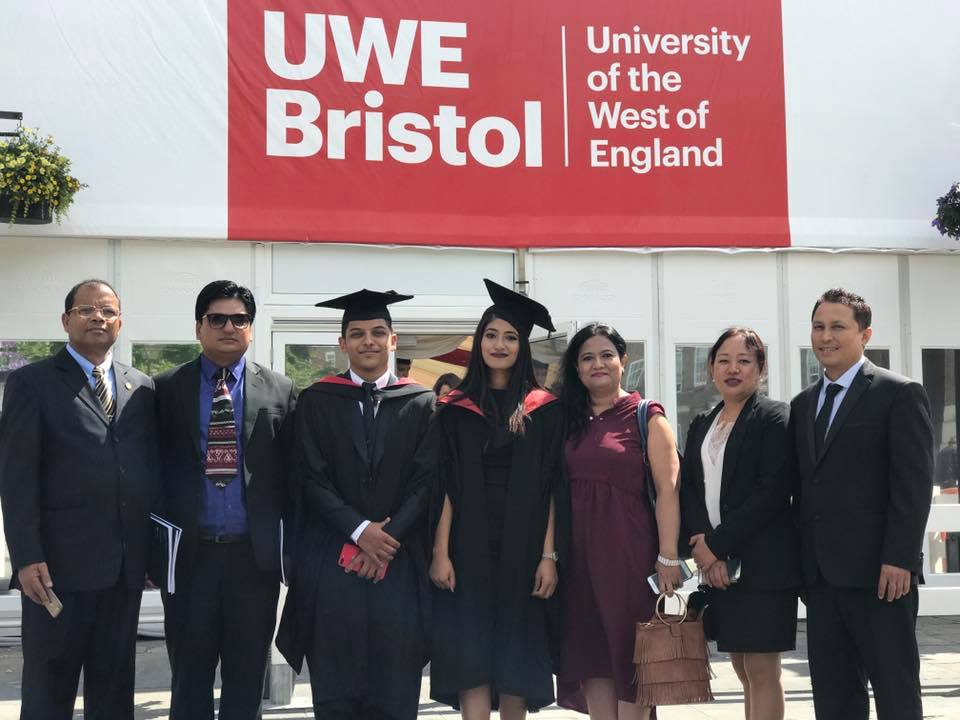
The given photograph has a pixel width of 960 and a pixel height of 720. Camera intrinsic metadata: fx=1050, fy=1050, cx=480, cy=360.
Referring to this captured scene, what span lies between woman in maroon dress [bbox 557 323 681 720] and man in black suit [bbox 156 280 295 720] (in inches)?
48.9

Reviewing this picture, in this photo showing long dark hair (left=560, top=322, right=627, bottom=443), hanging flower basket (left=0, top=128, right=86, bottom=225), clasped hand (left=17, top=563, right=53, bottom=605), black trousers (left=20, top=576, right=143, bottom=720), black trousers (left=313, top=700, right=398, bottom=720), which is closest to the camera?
clasped hand (left=17, top=563, right=53, bottom=605)

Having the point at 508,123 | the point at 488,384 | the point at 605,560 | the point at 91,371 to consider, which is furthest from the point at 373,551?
the point at 508,123

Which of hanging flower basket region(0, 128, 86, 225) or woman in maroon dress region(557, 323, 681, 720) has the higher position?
hanging flower basket region(0, 128, 86, 225)

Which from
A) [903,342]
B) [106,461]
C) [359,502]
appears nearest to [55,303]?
[106,461]

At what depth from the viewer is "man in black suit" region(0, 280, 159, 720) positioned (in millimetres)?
4082

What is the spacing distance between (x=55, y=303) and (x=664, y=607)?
213 inches

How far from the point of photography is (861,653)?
4113 mm

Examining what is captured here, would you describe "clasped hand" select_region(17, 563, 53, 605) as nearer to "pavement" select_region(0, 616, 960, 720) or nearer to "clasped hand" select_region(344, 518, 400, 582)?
"clasped hand" select_region(344, 518, 400, 582)

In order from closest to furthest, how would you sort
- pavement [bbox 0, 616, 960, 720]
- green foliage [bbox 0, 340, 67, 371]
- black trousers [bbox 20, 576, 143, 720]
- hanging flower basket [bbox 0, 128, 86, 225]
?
black trousers [bbox 20, 576, 143, 720] < pavement [bbox 0, 616, 960, 720] < hanging flower basket [bbox 0, 128, 86, 225] < green foliage [bbox 0, 340, 67, 371]

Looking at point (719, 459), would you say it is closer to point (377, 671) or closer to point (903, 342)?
point (377, 671)

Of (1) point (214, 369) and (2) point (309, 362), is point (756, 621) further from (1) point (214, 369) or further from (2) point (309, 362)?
(2) point (309, 362)

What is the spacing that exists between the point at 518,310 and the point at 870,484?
157 centimetres

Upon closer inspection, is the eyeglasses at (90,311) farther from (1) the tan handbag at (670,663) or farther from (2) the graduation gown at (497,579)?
(1) the tan handbag at (670,663)

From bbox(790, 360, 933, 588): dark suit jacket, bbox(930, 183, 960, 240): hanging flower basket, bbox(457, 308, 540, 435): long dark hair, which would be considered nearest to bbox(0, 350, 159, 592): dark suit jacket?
bbox(457, 308, 540, 435): long dark hair
